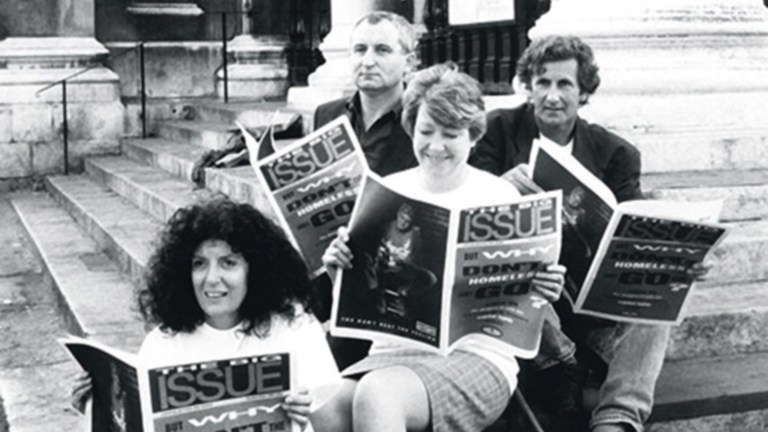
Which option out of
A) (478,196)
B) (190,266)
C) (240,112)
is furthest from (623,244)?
(240,112)

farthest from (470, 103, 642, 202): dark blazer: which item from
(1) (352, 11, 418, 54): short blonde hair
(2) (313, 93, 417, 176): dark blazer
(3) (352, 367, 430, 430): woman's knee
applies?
(3) (352, 367, 430, 430): woman's knee

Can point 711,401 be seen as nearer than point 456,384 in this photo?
No

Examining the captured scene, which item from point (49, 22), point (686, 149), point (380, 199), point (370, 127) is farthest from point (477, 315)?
point (49, 22)

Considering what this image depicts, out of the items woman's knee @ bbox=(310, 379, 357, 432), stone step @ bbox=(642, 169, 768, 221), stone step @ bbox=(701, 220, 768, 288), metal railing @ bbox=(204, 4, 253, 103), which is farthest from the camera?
metal railing @ bbox=(204, 4, 253, 103)

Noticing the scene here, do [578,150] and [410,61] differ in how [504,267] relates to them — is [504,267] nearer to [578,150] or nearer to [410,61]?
[578,150]

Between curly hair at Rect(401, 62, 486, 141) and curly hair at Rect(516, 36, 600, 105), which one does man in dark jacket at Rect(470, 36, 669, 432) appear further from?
curly hair at Rect(401, 62, 486, 141)

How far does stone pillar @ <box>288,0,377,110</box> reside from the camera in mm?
10078

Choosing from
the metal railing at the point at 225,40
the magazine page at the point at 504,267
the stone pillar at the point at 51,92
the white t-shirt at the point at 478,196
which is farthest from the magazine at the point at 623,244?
the stone pillar at the point at 51,92

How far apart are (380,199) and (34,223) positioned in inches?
279

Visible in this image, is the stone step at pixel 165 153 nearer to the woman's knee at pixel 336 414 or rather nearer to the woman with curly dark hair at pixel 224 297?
the woman's knee at pixel 336 414

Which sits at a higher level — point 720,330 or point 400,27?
point 400,27

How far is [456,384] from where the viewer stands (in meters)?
3.81

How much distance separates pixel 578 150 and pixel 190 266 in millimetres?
1570

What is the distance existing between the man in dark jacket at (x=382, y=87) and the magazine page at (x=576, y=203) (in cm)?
61
